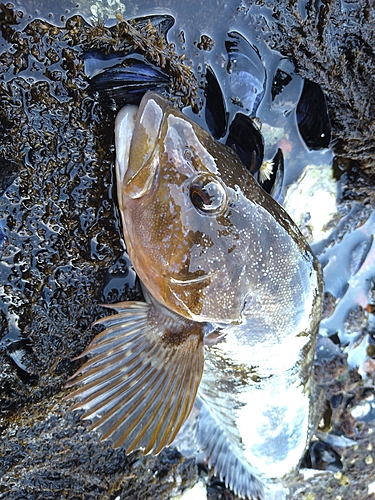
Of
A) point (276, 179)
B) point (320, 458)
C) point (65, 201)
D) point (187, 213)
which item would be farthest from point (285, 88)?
point (320, 458)

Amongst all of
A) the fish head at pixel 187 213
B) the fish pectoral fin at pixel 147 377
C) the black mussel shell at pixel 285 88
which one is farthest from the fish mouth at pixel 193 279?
the black mussel shell at pixel 285 88

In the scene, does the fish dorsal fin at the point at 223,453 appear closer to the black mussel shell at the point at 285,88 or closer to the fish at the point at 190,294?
the fish at the point at 190,294

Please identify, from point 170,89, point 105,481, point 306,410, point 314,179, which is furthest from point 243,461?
point 170,89

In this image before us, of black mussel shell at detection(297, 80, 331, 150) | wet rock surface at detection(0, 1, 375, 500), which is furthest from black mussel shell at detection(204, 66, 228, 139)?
black mussel shell at detection(297, 80, 331, 150)

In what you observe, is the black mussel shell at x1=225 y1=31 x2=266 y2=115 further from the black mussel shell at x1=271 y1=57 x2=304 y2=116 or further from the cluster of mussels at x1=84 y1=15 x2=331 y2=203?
the black mussel shell at x1=271 y1=57 x2=304 y2=116

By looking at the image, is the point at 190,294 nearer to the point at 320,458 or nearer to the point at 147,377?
the point at 147,377

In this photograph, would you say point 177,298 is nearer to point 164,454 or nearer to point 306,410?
point 306,410
